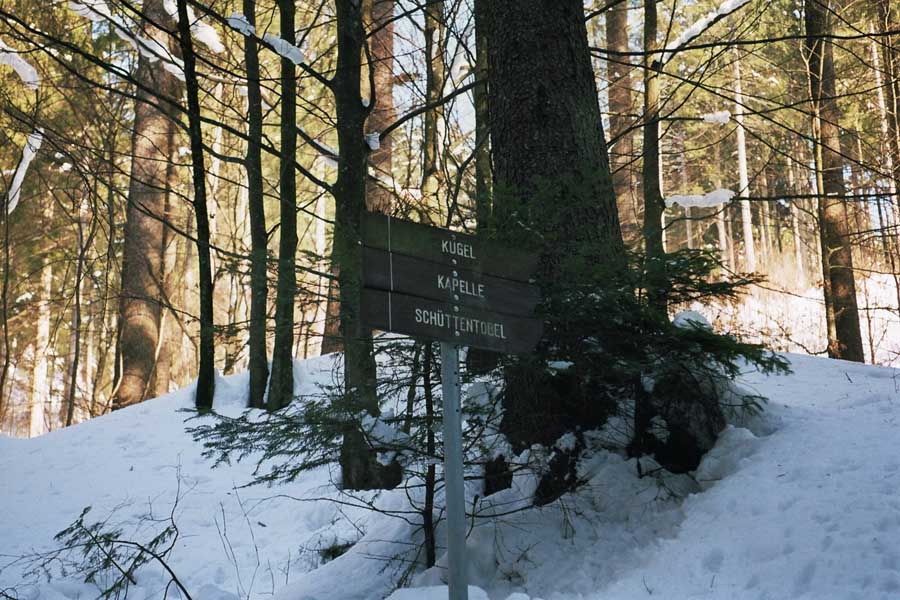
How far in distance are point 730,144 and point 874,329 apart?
21.2m

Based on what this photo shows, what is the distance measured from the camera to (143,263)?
13.2 meters

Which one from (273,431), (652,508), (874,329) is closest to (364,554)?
(273,431)

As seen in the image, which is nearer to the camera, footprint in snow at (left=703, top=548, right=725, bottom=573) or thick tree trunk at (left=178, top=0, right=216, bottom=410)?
footprint in snow at (left=703, top=548, right=725, bottom=573)

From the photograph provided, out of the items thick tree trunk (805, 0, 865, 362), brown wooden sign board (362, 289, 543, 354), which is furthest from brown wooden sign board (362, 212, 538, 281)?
thick tree trunk (805, 0, 865, 362)

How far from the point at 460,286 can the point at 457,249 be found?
0.53 ft

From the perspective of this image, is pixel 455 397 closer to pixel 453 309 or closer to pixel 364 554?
pixel 453 309

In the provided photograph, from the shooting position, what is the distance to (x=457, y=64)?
11.6 meters

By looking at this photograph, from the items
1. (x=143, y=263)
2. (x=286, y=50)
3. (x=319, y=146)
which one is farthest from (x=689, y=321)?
(x=143, y=263)

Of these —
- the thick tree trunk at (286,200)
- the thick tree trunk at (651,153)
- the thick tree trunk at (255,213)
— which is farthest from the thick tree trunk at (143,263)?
the thick tree trunk at (651,153)

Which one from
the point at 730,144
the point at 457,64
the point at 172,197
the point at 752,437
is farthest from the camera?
the point at 730,144

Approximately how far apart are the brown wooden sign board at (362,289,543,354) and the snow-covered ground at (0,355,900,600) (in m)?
1.24

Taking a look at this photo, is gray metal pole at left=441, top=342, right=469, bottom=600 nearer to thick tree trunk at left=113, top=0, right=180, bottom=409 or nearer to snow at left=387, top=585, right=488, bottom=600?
snow at left=387, top=585, right=488, bottom=600

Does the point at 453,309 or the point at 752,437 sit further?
the point at 752,437

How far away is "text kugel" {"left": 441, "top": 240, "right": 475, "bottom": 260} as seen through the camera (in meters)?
3.10
